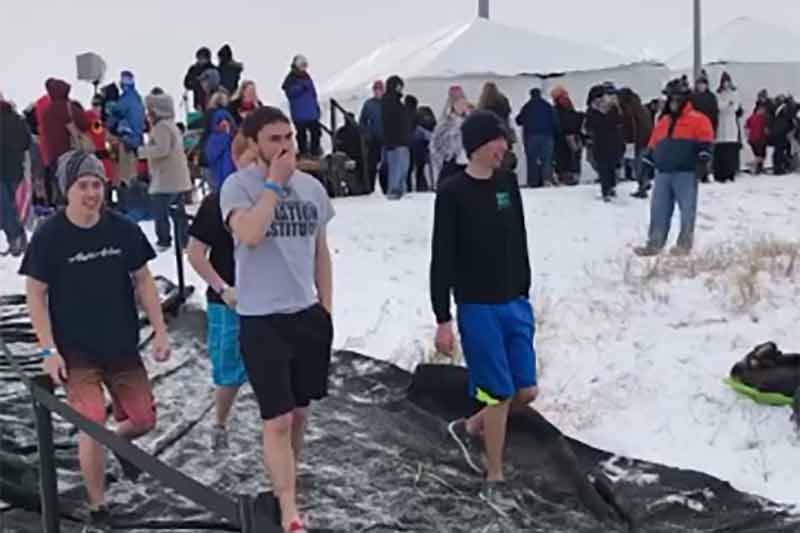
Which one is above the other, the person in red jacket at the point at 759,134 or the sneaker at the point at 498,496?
the person in red jacket at the point at 759,134

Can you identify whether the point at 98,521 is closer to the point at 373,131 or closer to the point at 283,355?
the point at 283,355

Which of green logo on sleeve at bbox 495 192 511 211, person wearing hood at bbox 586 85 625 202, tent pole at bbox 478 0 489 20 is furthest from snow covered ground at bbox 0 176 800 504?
tent pole at bbox 478 0 489 20

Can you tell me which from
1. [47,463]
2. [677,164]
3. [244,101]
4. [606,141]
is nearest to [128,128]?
[244,101]

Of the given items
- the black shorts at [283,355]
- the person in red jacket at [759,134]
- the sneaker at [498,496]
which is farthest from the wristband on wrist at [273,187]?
the person in red jacket at [759,134]

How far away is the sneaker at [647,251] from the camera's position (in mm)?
11965

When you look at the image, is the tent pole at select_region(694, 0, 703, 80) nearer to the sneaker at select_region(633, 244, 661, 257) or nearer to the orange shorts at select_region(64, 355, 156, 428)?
the sneaker at select_region(633, 244, 661, 257)

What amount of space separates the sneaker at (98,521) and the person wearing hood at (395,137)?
11504mm

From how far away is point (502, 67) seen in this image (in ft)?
71.0

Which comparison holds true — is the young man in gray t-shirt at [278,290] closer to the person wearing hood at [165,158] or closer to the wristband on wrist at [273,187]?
the wristband on wrist at [273,187]

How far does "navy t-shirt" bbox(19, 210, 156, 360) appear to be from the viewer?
5.41 metres

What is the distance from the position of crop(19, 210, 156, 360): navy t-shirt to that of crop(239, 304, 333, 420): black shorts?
600mm

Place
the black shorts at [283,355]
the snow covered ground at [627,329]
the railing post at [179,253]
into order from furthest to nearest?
1. the railing post at [179,253]
2. the snow covered ground at [627,329]
3. the black shorts at [283,355]

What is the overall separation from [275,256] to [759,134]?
17944 mm

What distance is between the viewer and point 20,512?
5422 mm
